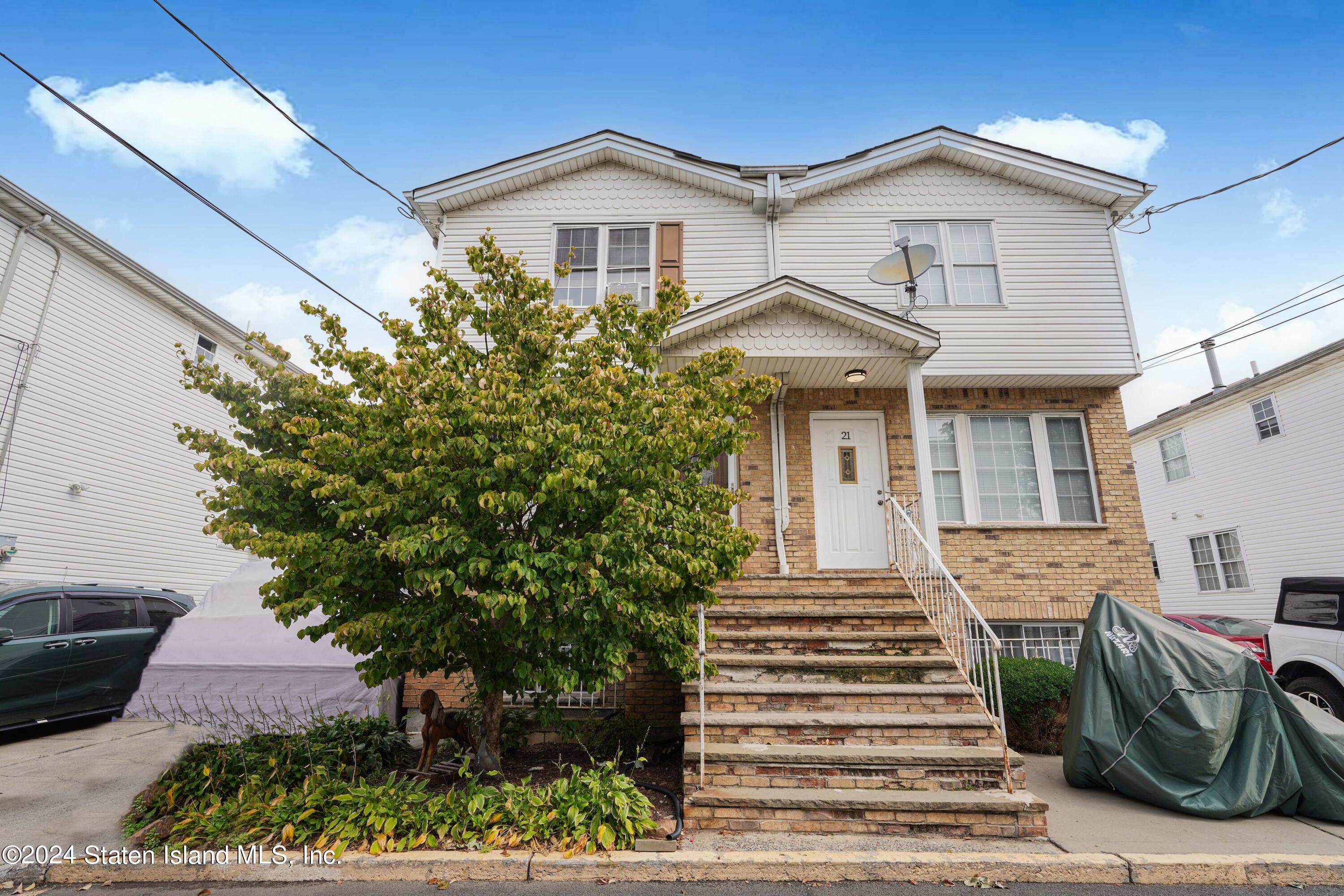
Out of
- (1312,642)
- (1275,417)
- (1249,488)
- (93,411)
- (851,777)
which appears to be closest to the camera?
(851,777)

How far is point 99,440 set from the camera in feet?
37.7

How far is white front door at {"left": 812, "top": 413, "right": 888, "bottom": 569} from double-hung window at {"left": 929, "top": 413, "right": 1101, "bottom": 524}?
85 centimetres

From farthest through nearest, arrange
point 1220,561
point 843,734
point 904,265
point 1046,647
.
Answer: point 1220,561, point 904,265, point 1046,647, point 843,734

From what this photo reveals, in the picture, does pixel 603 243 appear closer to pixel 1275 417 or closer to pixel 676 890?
pixel 676 890

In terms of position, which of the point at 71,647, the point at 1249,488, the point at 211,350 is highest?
the point at 211,350

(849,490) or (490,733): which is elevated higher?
(849,490)

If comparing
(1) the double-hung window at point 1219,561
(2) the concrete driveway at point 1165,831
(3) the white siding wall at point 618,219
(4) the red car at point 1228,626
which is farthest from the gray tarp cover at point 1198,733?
(1) the double-hung window at point 1219,561

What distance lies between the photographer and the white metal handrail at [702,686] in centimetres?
487

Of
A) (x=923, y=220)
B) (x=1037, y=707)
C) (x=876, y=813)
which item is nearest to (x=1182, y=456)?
(x=923, y=220)

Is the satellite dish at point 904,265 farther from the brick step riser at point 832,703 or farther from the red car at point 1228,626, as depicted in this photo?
the red car at point 1228,626

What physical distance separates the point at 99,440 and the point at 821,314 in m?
12.5

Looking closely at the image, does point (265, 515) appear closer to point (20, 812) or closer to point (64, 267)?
point (20, 812)

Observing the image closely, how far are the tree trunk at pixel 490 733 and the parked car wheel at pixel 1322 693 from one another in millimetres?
8102

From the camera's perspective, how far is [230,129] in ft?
25.0
